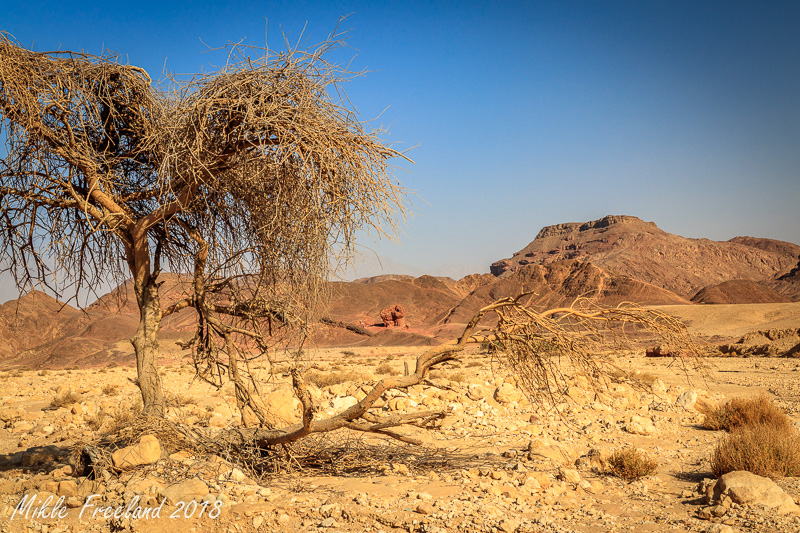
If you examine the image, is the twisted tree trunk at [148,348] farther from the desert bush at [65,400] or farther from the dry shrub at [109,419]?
the desert bush at [65,400]

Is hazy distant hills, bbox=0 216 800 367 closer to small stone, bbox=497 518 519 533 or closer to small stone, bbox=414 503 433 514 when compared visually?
small stone, bbox=414 503 433 514

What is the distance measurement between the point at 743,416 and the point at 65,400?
44.0 ft

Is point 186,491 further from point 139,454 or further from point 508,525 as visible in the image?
point 508,525

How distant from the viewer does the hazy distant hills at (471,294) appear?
3538cm

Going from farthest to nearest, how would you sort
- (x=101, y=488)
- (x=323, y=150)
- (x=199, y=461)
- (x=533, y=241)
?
(x=533, y=241) < (x=199, y=461) < (x=101, y=488) < (x=323, y=150)

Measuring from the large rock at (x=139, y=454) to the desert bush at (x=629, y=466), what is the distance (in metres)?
4.80

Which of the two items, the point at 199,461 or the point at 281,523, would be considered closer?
the point at 281,523

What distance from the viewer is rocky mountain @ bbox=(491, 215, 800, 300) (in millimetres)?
79938

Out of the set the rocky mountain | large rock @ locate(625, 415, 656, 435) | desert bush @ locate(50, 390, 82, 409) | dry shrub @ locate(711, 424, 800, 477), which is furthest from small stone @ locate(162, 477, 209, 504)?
the rocky mountain

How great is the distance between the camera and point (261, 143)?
4.44 meters

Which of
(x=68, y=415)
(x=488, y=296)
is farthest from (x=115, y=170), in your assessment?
(x=488, y=296)

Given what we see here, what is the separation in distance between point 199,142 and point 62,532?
10.5 ft

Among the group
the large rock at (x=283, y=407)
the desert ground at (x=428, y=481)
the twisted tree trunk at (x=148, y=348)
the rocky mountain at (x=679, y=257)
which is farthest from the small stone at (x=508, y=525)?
the rocky mountain at (x=679, y=257)

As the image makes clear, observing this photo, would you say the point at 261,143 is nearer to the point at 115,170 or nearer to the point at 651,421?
the point at 115,170
